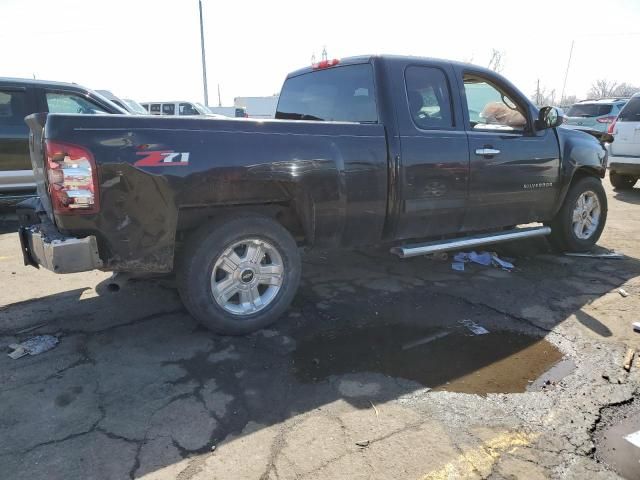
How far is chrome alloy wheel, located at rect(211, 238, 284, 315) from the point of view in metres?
3.33

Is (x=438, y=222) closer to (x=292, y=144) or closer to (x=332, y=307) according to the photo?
(x=332, y=307)

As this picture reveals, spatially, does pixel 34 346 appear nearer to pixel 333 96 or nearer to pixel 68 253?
pixel 68 253

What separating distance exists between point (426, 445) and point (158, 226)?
6.63ft

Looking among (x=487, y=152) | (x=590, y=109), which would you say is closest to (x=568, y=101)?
(x=590, y=109)

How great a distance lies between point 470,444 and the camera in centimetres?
235

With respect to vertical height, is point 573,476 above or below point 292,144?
below

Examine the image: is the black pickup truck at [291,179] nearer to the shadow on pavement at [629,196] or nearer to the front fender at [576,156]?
the front fender at [576,156]

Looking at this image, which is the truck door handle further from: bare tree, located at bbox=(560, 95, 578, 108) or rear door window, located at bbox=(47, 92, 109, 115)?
bare tree, located at bbox=(560, 95, 578, 108)

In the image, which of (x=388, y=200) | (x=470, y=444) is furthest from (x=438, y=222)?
(x=470, y=444)

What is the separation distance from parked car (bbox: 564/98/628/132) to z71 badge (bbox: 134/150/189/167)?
14.4 meters

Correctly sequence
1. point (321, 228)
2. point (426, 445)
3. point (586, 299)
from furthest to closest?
point (586, 299), point (321, 228), point (426, 445)

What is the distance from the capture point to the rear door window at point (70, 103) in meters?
6.80

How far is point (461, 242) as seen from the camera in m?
4.34

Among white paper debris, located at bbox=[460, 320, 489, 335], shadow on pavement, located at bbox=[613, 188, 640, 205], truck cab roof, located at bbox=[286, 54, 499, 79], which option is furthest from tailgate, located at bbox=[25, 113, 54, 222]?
shadow on pavement, located at bbox=[613, 188, 640, 205]
